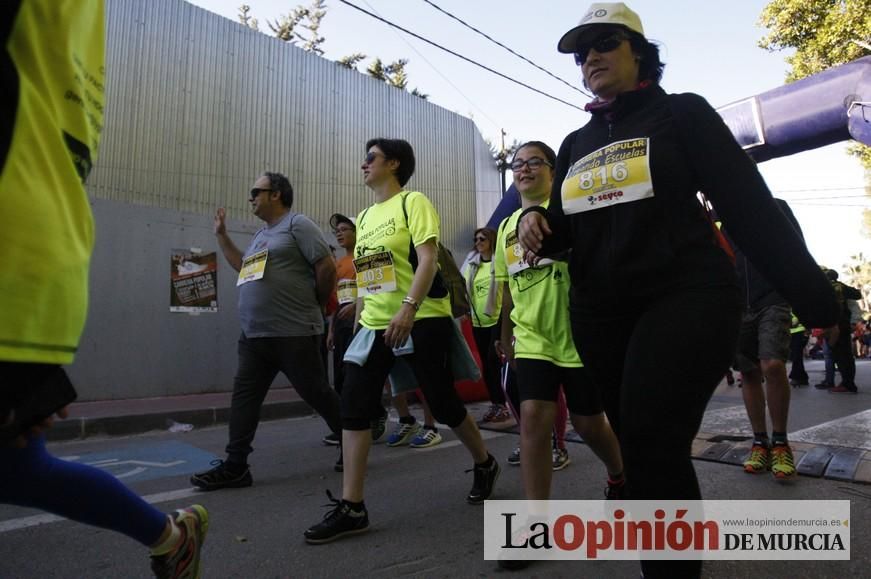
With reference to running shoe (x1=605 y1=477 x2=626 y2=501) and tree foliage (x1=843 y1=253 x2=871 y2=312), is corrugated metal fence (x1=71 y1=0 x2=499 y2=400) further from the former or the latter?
tree foliage (x1=843 y1=253 x2=871 y2=312)

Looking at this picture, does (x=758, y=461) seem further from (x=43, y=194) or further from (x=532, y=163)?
(x=43, y=194)

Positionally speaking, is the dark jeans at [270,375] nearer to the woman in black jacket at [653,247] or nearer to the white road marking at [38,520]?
the white road marking at [38,520]

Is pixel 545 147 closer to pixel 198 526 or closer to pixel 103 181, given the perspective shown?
pixel 198 526

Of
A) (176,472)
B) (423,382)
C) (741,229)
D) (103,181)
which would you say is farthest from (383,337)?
(103,181)

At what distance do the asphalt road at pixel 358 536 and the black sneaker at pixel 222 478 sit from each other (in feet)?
0.17

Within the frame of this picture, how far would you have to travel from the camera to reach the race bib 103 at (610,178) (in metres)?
1.70

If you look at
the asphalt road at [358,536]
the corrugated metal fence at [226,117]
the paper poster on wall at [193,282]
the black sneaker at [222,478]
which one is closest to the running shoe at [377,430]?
the asphalt road at [358,536]

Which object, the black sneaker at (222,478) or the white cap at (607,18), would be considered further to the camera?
the black sneaker at (222,478)

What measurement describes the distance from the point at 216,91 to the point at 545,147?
309 inches

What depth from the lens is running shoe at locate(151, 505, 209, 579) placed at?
171 cm

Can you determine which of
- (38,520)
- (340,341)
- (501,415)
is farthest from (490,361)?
(38,520)

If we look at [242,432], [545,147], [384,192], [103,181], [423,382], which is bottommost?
[242,432]

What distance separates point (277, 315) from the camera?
364 cm

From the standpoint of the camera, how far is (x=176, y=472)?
3.93 m
